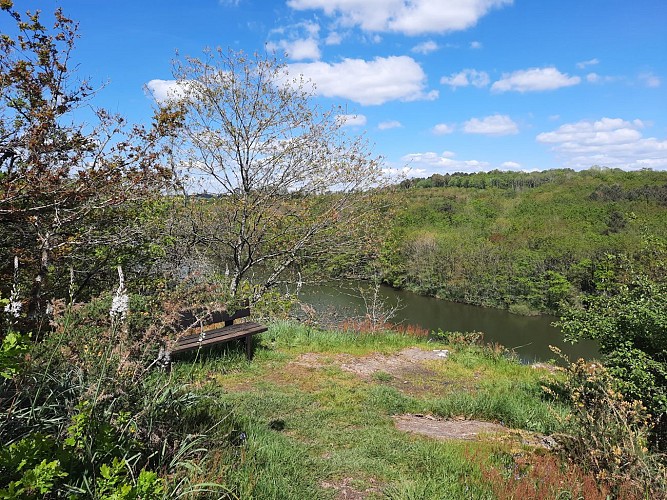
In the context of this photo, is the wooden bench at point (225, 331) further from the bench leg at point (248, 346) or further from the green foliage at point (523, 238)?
the green foliage at point (523, 238)

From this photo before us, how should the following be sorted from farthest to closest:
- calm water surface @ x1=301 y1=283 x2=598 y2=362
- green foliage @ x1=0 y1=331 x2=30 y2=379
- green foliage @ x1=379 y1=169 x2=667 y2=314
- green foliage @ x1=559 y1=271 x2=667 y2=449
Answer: green foliage @ x1=379 y1=169 x2=667 y2=314 → calm water surface @ x1=301 y1=283 x2=598 y2=362 → green foliage @ x1=559 y1=271 x2=667 y2=449 → green foliage @ x1=0 y1=331 x2=30 y2=379

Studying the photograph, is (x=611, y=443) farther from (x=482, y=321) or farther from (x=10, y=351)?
(x=482, y=321)

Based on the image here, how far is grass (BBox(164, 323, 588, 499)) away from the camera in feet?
9.04

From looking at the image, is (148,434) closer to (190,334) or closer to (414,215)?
(190,334)

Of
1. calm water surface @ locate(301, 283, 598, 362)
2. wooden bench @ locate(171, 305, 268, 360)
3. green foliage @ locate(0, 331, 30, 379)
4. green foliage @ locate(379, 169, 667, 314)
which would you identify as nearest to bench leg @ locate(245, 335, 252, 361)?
wooden bench @ locate(171, 305, 268, 360)

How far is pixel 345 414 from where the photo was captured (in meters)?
4.35

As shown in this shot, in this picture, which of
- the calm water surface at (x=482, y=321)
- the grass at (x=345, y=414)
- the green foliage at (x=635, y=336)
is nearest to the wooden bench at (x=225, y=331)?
the grass at (x=345, y=414)

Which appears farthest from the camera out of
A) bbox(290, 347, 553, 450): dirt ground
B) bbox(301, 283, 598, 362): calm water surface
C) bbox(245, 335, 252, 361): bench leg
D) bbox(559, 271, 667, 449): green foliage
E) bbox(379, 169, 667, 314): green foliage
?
bbox(379, 169, 667, 314): green foliage

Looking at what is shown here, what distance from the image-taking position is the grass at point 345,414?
2754 mm

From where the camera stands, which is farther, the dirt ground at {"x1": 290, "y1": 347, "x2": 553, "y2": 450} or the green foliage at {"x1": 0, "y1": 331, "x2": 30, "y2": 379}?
the dirt ground at {"x1": 290, "y1": 347, "x2": 553, "y2": 450}

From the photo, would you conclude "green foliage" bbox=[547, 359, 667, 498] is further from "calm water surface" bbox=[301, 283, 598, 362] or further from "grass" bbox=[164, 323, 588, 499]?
"calm water surface" bbox=[301, 283, 598, 362]

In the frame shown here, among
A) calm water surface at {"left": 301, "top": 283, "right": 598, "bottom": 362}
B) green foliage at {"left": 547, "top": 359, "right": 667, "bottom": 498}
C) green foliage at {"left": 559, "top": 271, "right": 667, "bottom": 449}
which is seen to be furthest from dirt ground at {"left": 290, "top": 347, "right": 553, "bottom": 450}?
calm water surface at {"left": 301, "top": 283, "right": 598, "bottom": 362}

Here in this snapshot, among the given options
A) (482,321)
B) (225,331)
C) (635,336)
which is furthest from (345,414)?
(482,321)

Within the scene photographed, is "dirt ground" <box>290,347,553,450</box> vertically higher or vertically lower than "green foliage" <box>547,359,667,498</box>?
lower
